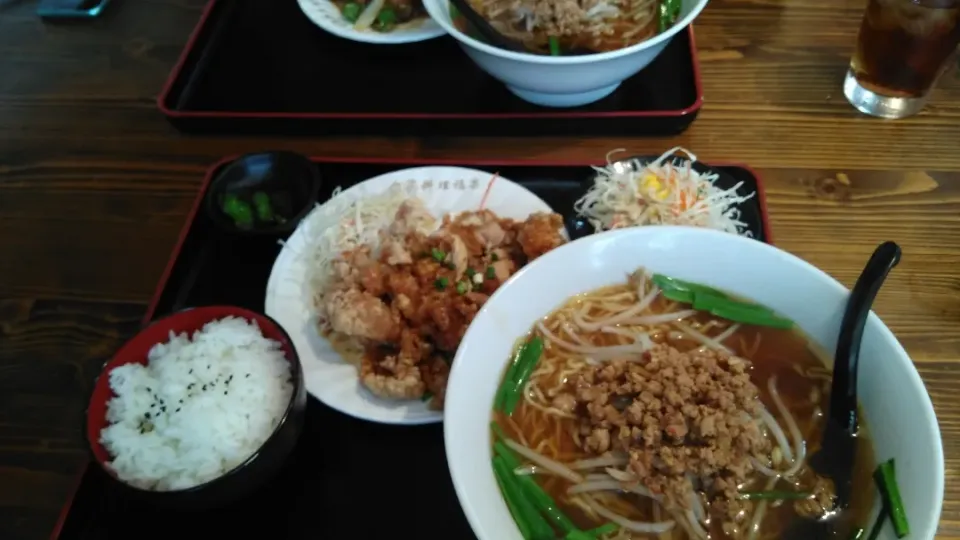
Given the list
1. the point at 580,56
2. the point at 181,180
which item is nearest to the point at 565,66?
the point at 580,56

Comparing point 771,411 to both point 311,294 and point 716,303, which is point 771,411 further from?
point 311,294

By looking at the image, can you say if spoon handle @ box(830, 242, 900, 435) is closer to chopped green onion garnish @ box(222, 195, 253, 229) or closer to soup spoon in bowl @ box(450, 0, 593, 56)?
soup spoon in bowl @ box(450, 0, 593, 56)

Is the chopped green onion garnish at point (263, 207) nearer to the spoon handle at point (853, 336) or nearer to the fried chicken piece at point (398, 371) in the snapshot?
the fried chicken piece at point (398, 371)

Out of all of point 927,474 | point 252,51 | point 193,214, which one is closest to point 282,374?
point 193,214

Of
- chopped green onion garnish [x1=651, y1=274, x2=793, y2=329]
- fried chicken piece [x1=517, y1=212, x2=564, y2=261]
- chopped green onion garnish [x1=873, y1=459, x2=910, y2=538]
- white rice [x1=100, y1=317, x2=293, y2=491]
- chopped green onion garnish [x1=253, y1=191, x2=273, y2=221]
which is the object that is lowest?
white rice [x1=100, y1=317, x2=293, y2=491]

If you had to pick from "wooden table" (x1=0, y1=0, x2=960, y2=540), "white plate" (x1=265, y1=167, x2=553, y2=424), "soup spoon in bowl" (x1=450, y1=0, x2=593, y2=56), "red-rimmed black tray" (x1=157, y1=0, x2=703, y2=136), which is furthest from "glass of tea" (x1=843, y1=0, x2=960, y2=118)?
"white plate" (x1=265, y1=167, x2=553, y2=424)

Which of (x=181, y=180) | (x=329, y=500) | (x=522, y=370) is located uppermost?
(x=522, y=370)

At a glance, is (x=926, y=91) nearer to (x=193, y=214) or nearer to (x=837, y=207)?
(x=837, y=207)
